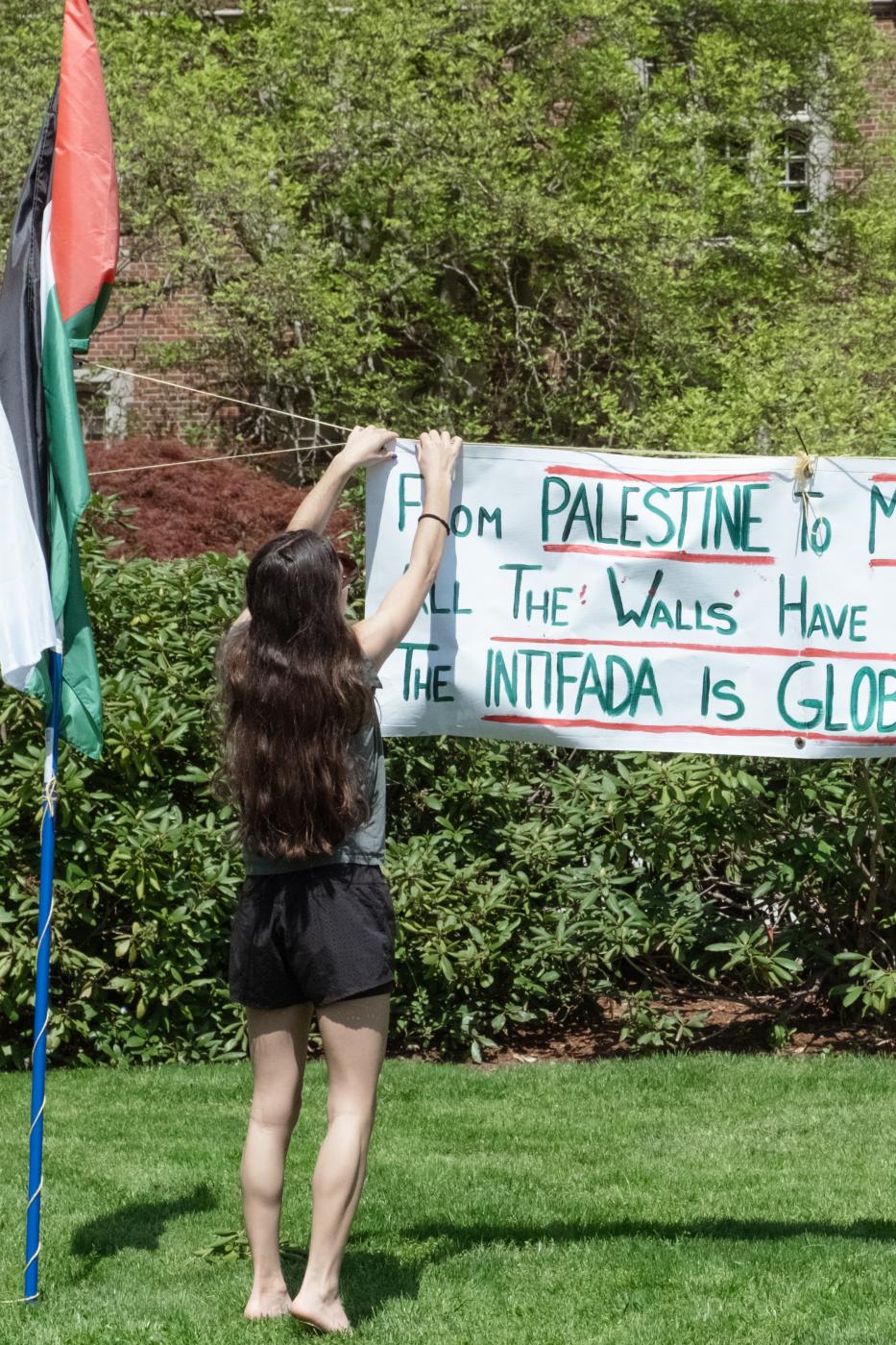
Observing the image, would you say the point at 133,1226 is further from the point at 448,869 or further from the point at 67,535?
the point at 448,869

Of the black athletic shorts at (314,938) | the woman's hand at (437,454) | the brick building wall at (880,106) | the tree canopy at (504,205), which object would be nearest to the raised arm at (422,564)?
the woman's hand at (437,454)

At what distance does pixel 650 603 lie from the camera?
4262 mm

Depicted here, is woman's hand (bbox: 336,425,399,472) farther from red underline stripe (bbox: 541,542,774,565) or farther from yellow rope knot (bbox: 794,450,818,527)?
yellow rope knot (bbox: 794,450,818,527)

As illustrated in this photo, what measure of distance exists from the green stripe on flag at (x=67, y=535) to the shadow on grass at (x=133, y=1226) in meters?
1.32

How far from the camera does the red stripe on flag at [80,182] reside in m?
3.85

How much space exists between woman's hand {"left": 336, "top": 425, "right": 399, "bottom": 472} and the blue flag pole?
0.88m

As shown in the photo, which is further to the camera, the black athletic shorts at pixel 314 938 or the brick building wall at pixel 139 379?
the brick building wall at pixel 139 379

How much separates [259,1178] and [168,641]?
3349 mm

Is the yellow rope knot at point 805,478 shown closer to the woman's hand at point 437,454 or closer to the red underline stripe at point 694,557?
the red underline stripe at point 694,557

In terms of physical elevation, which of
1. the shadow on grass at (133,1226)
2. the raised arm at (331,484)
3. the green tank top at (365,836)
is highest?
the raised arm at (331,484)

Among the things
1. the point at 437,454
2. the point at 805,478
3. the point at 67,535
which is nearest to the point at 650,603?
the point at 805,478

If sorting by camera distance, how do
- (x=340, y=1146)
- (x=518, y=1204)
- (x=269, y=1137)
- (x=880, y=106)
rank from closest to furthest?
1. (x=340, y=1146)
2. (x=269, y=1137)
3. (x=518, y=1204)
4. (x=880, y=106)

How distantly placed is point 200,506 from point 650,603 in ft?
21.9

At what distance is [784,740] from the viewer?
13.9ft
